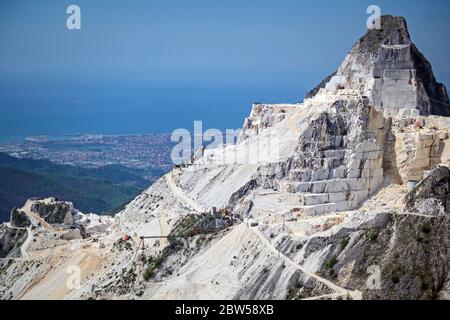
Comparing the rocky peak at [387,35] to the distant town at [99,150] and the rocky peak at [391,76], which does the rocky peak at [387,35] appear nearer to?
the rocky peak at [391,76]

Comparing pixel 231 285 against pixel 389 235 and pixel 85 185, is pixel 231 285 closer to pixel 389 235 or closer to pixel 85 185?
pixel 389 235

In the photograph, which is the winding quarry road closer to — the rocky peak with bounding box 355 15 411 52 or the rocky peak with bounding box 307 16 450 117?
the rocky peak with bounding box 307 16 450 117

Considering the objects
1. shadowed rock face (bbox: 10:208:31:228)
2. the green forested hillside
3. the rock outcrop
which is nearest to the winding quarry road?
the rock outcrop

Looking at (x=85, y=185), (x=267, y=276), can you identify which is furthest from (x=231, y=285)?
(x=85, y=185)

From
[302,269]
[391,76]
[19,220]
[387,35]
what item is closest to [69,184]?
[19,220]

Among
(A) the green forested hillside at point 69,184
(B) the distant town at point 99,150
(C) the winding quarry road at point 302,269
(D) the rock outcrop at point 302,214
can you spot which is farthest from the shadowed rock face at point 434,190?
(B) the distant town at point 99,150
